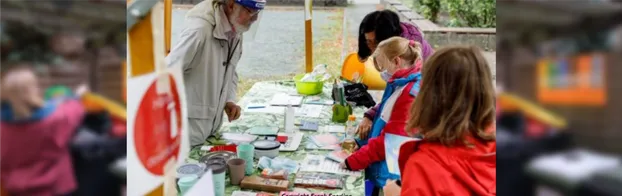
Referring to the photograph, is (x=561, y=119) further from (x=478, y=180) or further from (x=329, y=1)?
(x=329, y=1)

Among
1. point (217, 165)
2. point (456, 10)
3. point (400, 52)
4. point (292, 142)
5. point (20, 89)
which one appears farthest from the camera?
point (456, 10)

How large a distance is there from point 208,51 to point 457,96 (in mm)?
1356

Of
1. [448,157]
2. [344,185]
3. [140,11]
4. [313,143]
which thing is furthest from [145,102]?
Answer: [313,143]

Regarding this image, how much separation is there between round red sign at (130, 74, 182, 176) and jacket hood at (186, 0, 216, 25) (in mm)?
1558

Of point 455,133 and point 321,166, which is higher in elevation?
point 455,133

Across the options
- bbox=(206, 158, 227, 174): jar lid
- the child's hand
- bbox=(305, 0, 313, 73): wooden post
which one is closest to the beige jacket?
bbox=(206, 158, 227, 174): jar lid

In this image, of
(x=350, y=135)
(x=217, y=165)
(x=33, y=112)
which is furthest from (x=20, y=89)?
(x=350, y=135)

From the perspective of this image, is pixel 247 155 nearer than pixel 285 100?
Yes

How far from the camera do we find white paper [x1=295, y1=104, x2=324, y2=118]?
3234 millimetres

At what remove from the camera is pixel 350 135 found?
2734 mm

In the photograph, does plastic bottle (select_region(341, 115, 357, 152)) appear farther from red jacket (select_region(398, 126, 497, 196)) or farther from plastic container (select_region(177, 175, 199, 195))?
plastic container (select_region(177, 175, 199, 195))

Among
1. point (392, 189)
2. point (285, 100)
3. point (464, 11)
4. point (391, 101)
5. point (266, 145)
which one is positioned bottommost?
point (392, 189)

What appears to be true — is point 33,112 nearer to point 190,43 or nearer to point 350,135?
point 190,43

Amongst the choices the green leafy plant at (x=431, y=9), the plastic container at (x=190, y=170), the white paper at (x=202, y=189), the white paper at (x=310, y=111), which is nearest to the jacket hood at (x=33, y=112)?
the white paper at (x=202, y=189)
